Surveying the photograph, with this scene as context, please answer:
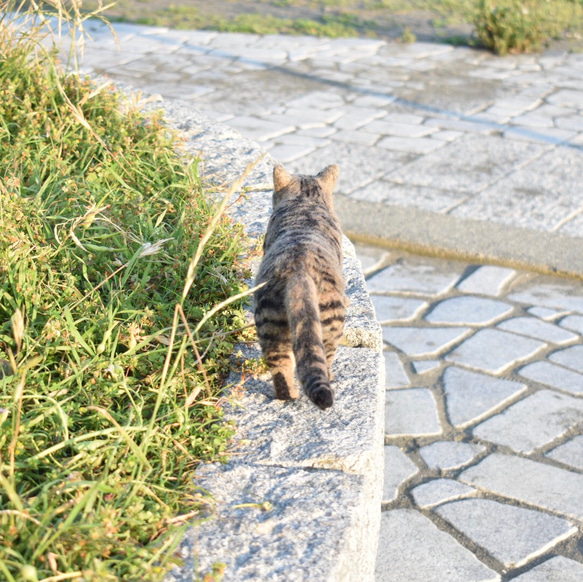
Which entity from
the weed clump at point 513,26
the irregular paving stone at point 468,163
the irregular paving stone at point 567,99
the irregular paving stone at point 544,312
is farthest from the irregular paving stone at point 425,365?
the weed clump at point 513,26

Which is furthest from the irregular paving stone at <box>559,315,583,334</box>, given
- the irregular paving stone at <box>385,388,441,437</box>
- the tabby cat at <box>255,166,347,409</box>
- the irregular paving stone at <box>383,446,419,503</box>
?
the tabby cat at <box>255,166,347,409</box>

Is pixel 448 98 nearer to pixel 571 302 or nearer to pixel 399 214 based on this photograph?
pixel 399 214

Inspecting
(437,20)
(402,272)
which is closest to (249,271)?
(402,272)

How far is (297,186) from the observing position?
3.13 metres

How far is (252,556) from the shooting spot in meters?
1.93

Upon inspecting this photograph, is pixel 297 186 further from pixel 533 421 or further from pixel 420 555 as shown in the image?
pixel 533 421

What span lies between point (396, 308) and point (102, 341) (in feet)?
7.92

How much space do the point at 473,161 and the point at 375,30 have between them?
16.6 feet

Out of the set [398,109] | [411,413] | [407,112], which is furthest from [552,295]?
[398,109]

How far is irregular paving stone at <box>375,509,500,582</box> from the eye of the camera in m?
2.77

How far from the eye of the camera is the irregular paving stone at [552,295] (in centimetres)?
466

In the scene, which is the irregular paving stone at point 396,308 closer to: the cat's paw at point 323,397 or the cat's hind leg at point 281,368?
the cat's hind leg at point 281,368

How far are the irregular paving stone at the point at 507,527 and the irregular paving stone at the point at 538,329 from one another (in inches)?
57.2

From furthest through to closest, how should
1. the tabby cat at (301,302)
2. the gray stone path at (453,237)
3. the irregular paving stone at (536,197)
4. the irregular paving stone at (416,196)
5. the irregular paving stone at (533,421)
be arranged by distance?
the irregular paving stone at (416,196) → the irregular paving stone at (536,197) → the irregular paving stone at (533,421) → the gray stone path at (453,237) → the tabby cat at (301,302)
